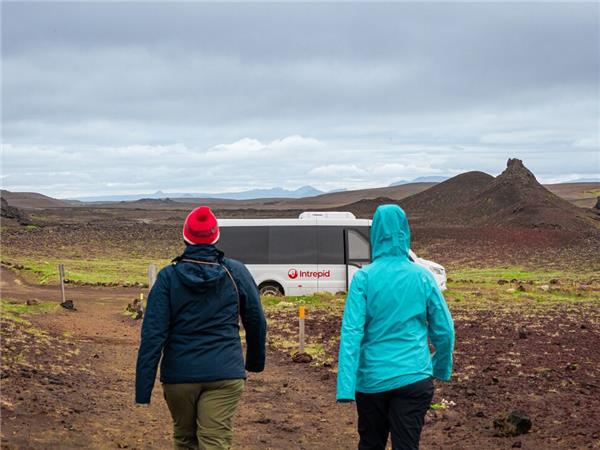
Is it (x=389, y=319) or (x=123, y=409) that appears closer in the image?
(x=389, y=319)

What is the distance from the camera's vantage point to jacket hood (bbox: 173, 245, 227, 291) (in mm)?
4855

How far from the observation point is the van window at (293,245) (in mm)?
21125

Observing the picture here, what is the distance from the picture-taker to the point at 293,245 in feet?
69.6

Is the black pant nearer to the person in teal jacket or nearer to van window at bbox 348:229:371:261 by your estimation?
the person in teal jacket

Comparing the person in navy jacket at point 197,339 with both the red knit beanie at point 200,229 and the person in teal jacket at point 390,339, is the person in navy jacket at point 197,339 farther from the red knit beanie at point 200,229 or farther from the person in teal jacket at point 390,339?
the person in teal jacket at point 390,339

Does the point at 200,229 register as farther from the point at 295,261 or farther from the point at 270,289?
the point at 270,289

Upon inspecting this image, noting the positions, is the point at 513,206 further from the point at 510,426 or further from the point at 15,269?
the point at 510,426

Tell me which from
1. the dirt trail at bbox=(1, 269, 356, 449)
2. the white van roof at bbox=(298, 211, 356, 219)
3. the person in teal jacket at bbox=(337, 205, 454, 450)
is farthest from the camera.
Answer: the white van roof at bbox=(298, 211, 356, 219)

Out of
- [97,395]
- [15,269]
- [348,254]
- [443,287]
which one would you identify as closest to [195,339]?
[97,395]

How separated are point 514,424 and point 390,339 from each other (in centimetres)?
378

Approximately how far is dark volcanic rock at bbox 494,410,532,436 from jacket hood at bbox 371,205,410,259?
380 cm

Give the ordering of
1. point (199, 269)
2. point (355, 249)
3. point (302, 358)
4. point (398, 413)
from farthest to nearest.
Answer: point (355, 249)
point (302, 358)
point (199, 269)
point (398, 413)

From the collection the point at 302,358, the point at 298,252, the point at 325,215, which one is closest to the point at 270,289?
the point at 298,252

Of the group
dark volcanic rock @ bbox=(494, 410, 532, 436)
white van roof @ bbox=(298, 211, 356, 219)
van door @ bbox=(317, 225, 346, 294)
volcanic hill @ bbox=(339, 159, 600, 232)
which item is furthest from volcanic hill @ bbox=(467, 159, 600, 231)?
dark volcanic rock @ bbox=(494, 410, 532, 436)
